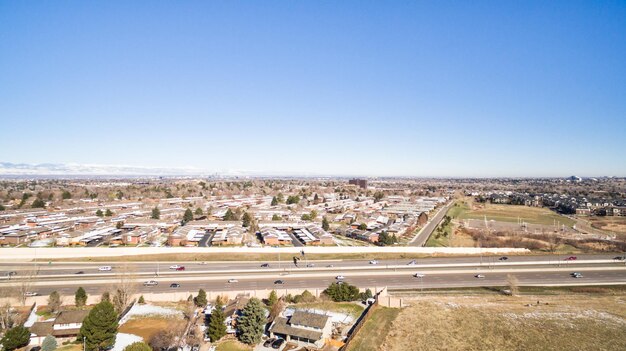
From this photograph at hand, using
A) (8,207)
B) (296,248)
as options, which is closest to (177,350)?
(296,248)

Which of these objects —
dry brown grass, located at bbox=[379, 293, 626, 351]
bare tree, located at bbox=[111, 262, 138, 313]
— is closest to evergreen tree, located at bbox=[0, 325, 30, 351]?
bare tree, located at bbox=[111, 262, 138, 313]

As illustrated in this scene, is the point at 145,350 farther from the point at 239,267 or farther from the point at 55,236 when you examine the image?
the point at 55,236

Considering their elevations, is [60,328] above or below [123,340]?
above

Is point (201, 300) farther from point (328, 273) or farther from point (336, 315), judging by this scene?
point (328, 273)

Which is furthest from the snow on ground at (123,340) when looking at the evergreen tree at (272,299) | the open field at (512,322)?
the open field at (512,322)

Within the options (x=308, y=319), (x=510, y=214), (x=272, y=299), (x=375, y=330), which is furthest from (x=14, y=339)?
(x=510, y=214)

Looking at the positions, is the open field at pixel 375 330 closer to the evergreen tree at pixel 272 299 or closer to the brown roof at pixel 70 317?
the evergreen tree at pixel 272 299
